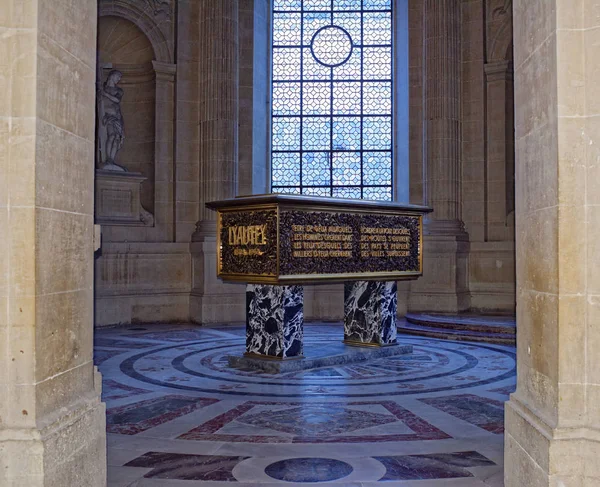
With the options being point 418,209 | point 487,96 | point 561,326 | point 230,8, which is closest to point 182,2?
point 230,8

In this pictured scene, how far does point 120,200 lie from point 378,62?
6.42m

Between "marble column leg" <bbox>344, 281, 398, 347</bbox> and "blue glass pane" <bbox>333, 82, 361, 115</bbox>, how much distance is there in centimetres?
652

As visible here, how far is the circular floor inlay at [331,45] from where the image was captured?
15.4m

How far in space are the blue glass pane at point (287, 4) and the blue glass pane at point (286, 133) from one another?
248 centimetres

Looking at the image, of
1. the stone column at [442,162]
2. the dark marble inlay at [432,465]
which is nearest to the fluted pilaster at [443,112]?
the stone column at [442,162]

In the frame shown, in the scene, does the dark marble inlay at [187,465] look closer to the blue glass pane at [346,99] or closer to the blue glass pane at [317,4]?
the blue glass pane at [346,99]

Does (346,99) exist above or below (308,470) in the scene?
above

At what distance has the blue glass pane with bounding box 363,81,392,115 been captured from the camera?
15.5 metres

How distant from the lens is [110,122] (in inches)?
545

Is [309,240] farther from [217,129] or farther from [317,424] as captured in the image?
[217,129]

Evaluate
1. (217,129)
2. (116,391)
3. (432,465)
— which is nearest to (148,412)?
(116,391)

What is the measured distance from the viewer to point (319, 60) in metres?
15.4

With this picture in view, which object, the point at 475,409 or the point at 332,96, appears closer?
the point at 475,409

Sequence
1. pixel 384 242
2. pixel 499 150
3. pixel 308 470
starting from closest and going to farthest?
pixel 308 470 → pixel 384 242 → pixel 499 150
